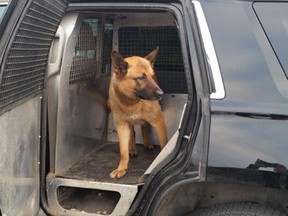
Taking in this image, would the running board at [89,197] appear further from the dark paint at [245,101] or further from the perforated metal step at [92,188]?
the dark paint at [245,101]

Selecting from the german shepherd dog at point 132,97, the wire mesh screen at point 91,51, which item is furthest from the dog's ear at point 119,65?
the wire mesh screen at point 91,51

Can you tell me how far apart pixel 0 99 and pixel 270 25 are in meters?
1.50

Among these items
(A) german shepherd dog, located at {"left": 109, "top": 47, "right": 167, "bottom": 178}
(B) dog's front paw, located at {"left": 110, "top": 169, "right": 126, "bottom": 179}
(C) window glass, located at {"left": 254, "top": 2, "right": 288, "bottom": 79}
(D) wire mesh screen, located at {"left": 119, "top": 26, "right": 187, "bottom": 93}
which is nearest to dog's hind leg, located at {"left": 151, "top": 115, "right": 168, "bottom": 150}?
(A) german shepherd dog, located at {"left": 109, "top": 47, "right": 167, "bottom": 178}

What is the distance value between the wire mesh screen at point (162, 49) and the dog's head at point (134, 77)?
689 millimetres

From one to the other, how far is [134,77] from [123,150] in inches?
25.6

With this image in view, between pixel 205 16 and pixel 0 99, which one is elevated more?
pixel 205 16

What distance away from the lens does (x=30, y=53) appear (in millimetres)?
2492

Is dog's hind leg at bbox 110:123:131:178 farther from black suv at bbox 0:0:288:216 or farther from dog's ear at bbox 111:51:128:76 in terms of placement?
dog's ear at bbox 111:51:128:76

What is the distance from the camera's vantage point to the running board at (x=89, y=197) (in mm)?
2789

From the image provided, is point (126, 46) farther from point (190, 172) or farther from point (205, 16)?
point (190, 172)

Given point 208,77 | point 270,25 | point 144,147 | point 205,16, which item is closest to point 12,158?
point 208,77

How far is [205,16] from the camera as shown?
2.28 metres

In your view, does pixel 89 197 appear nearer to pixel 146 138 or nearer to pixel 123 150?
pixel 123 150

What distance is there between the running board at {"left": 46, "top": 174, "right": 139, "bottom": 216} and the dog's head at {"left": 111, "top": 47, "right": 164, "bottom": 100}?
893 millimetres
